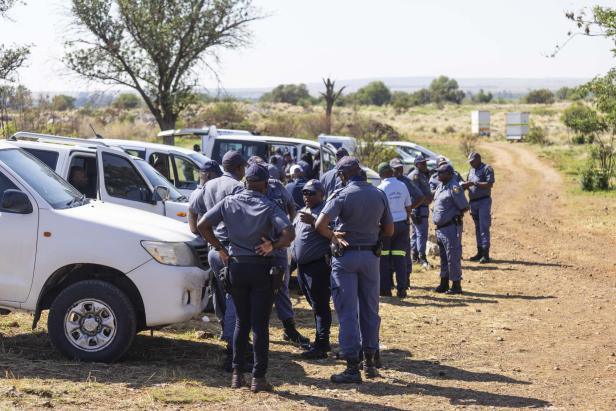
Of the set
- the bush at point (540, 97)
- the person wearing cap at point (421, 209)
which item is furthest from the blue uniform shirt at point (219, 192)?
the bush at point (540, 97)

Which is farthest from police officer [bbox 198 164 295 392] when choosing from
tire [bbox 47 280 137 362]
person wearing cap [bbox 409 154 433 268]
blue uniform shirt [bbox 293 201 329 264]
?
person wearing cap [bbox 409 154 433 268]

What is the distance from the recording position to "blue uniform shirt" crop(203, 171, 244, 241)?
27.1ft

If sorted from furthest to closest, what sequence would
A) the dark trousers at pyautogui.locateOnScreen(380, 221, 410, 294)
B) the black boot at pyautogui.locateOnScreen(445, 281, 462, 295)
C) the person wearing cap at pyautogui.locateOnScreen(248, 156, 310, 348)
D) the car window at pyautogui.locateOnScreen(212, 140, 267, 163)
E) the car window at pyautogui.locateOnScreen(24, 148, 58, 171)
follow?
the car window at pyautogui.locateOnScreen(212, 140, 267, 163) → the black boot at pyautogui.locateOnScreen(445, 281, 462, 295) → the dark trousers at pyautogui.locateOnScreen(380, 221, 410, 294) → the car window at pyautogui.locateOnScreen(24, 148, 58, 171) → the person wearing cap at pyautogui.locateOnScreen(248, 156, 310, 348)

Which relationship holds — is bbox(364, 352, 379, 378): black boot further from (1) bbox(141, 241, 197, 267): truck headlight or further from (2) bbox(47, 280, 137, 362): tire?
(2) bbox(47, 280, 137, 362): tire

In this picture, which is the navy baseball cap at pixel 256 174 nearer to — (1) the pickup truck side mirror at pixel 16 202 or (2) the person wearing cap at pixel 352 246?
(2) the person wearing cap at pixel 352 246

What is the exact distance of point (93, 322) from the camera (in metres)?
8.20

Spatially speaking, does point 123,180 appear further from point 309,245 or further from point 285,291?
point 309,245

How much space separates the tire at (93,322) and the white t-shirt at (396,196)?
4957 mm

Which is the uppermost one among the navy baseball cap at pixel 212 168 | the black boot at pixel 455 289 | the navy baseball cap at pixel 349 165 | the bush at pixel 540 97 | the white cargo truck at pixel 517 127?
the bush at pixel 540 97

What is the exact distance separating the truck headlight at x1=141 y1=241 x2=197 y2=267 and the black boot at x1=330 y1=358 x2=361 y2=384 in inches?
64.5

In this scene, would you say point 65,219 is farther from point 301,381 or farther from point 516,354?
point 516,354

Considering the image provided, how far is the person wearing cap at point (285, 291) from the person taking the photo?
8.76 metres

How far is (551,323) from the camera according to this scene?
11.3 meters

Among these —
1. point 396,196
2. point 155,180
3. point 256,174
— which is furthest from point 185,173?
point 256,174
